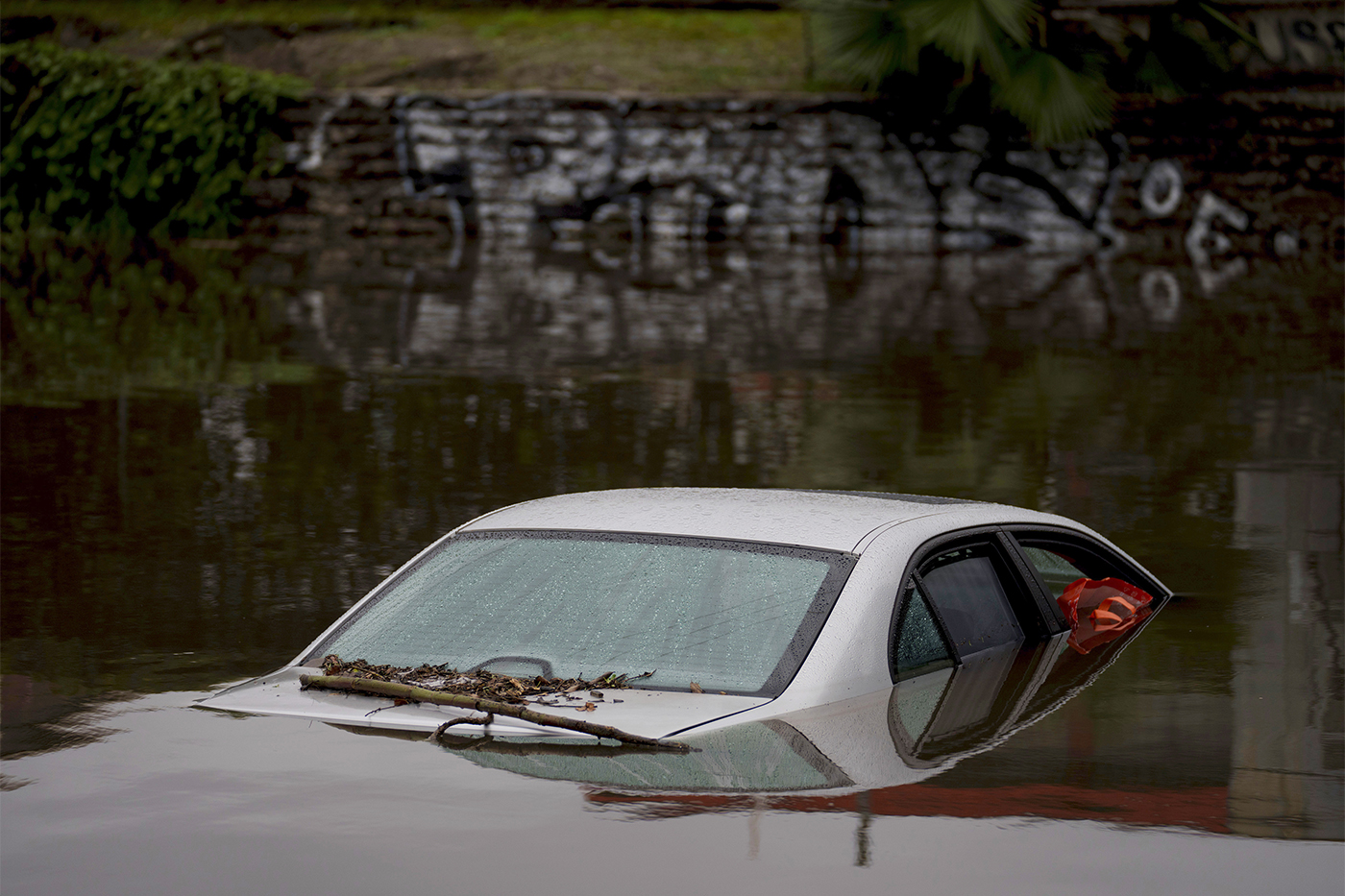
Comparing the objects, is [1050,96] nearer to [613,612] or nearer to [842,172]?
[842,172]

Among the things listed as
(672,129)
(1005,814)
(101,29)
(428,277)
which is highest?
(101,29)

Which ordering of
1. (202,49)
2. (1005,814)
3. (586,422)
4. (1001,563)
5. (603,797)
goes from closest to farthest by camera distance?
(603,797), (1005,814), (1001,563), (586,422), (202,49)

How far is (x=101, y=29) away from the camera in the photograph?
3138 centimetres

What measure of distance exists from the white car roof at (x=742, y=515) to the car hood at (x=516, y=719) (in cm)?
58

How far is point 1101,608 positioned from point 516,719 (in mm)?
2771

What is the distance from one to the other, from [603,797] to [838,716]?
2.31 feet

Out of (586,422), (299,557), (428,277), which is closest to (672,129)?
(428,277)

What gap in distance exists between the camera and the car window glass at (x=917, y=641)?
463 centimetres

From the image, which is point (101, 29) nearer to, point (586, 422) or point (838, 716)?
point (586, 422)

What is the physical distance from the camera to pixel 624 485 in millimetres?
9359

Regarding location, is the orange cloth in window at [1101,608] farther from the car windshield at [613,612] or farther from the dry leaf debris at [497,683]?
the dry leaf debris at [497,683]

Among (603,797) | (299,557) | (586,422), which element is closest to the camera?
(603,797)

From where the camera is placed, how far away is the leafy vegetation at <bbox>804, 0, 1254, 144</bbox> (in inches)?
986

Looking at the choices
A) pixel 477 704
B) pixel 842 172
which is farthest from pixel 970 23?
pixel 477 704
